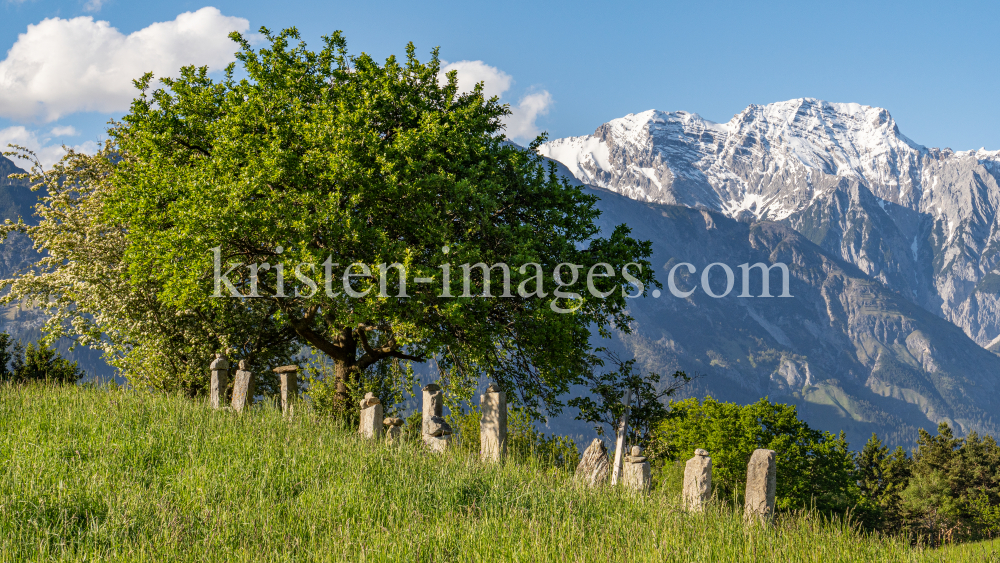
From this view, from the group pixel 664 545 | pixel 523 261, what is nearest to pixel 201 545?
pixel 664 545

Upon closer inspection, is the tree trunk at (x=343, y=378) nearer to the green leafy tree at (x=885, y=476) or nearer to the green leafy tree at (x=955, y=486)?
the green leafy tree at (x=955, y=486)

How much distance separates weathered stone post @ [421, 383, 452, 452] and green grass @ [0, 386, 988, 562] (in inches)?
58.3

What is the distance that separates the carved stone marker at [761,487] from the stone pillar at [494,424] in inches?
174

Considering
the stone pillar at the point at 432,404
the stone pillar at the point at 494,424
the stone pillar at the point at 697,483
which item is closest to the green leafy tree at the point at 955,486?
the stone pillar at the point at 697,483

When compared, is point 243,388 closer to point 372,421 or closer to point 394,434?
point 372,421

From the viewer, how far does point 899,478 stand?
90.2m

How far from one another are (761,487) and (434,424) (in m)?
6.22

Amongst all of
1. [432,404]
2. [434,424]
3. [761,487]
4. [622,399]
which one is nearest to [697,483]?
[761,487]

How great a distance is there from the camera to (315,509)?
7.26 meters

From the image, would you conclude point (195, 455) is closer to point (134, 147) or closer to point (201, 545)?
point (201, 545)

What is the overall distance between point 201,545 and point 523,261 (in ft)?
34.4

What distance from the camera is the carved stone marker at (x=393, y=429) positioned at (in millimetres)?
11570

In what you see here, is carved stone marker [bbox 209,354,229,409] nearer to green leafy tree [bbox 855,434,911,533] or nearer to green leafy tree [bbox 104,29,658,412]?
green leafy tree [bbox 104,29,658,412]

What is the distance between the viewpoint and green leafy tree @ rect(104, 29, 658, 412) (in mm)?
15594
